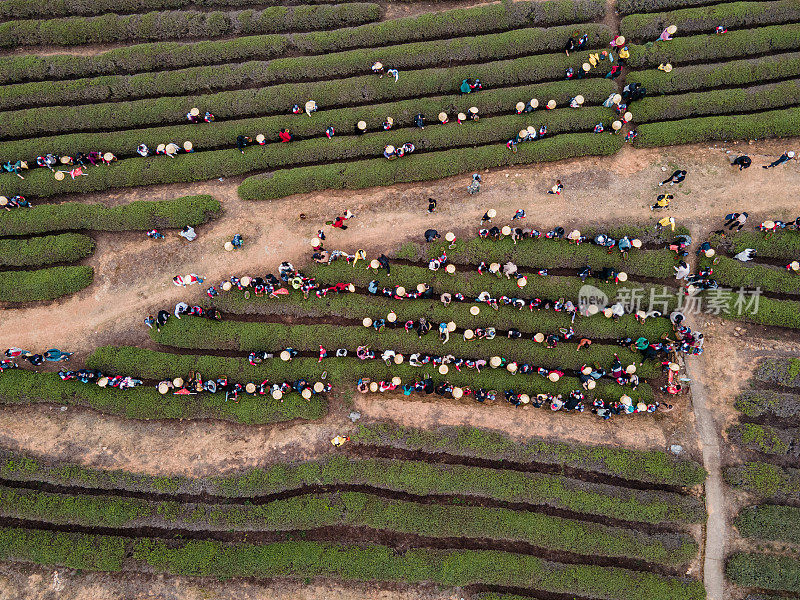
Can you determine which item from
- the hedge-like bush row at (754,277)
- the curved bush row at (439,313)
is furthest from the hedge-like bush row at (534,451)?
the hedge-like bush row at (754,277)

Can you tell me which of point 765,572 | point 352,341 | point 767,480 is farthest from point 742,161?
point 352,341

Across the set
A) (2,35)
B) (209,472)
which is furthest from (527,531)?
(2,35)

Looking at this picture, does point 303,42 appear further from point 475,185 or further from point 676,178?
→ point 676,178

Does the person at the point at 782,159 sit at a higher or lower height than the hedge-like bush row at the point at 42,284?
higher

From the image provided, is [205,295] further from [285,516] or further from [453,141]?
[453,141]

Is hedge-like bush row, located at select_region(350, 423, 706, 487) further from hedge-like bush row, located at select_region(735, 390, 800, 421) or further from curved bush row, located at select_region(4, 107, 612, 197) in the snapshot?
curved bush row, located at select_region(4, 107, 612, 197)

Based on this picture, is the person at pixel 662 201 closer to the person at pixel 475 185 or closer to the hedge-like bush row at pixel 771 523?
the person at pixel 475 185
